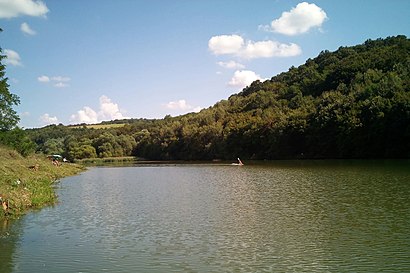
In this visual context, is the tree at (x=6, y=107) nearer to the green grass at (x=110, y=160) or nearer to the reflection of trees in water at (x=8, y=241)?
the reflection of trees in water at (x=8, y=241)

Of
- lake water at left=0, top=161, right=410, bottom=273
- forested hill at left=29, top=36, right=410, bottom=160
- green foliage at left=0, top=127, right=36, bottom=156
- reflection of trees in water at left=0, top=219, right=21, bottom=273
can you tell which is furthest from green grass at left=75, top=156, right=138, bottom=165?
reflection of trees in water at left=0, top=219, right=21, bottom=273

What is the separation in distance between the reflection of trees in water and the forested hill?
5904 cm

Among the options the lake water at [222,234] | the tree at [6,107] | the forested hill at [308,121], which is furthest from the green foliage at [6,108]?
the forested hill at [308,121]

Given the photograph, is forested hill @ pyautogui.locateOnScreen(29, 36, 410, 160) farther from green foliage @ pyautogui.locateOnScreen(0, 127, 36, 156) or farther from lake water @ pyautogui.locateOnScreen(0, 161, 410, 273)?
green foliage @ pyautogui.locateOnScreen(0, 127, 36, 156)

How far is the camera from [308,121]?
8731cm

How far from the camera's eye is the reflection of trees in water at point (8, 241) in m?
13.7

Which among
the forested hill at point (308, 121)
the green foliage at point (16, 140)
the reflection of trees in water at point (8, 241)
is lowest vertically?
the reflection of trees in water at point (8, 241)

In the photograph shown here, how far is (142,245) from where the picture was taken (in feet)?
52.5

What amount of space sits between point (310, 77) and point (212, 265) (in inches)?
4423

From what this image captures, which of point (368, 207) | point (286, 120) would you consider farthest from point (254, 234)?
point (286, 120)

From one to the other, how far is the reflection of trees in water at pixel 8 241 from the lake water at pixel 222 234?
0.03 meters

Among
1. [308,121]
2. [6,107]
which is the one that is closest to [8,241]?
[6,107]

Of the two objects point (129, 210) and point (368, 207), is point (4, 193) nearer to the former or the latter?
point (129, 210)

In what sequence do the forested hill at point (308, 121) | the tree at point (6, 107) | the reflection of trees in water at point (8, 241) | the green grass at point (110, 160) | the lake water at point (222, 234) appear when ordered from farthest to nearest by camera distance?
the green grass at point (110, 160)
the forested hill at point (308, 121)
the tree at point (6, 107)
the reflection of trees in water at point (8, 241)
the lake water at point (222, 234)
